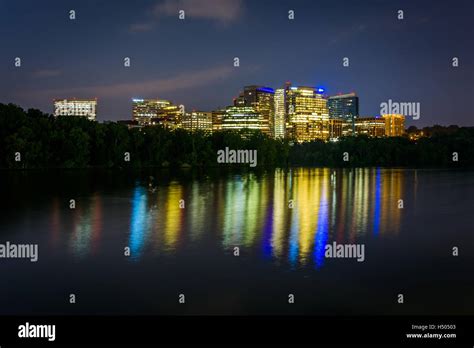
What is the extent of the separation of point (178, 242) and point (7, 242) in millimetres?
5416

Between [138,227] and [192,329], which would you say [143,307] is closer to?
[192,329]

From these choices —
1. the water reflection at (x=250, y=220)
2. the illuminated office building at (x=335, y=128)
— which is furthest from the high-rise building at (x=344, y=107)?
the water reflection at (x=250, y=220)

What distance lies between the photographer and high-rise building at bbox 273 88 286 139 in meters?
94.3

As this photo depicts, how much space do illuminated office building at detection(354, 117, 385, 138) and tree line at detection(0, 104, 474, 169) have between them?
11.6 metres

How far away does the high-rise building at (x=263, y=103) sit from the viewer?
92375 mm

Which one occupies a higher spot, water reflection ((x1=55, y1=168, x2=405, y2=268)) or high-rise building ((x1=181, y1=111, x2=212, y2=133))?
high-rise building ((x1=181, y1=111, x2=212, y2=133))

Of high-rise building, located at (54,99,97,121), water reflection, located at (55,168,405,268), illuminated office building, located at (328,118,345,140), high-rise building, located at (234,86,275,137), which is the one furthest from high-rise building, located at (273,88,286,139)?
water reflection, located at (55,168,405,268)

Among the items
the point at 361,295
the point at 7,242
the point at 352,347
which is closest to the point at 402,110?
the point at 361,295

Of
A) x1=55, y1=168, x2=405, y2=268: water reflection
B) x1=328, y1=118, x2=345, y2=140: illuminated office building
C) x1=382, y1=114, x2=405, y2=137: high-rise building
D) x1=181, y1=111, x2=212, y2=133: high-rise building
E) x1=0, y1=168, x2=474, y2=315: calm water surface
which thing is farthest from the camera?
x1=181, y1=111, x2=212, y2=133: high-rise building

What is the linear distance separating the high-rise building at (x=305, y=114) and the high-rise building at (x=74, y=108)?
38.4m

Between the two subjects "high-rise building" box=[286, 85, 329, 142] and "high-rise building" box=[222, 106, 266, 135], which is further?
"high-rise building" box=[286, 85, 329, 142]

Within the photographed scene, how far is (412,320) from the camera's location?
31.7 feet

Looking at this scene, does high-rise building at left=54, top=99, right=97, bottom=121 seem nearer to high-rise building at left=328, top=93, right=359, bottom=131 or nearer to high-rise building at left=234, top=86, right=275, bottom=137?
high-rise building at left=234, top=86, right=275, bottom=137

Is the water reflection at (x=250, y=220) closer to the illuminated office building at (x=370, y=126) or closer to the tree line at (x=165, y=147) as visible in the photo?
the tree line at (x=165, y=147)
